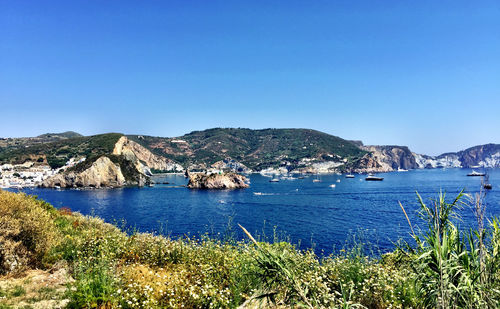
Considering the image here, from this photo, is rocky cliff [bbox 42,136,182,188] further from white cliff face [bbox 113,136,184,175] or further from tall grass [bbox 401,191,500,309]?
tall grass [bbox 401,191,500,309]

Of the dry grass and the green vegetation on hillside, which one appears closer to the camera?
the dry grass

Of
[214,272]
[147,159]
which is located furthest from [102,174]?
[214,272]

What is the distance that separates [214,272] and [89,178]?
10739 cm

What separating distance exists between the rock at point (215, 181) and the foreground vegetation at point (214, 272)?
93.3m

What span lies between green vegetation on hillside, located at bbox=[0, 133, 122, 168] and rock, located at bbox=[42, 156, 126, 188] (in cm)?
1839

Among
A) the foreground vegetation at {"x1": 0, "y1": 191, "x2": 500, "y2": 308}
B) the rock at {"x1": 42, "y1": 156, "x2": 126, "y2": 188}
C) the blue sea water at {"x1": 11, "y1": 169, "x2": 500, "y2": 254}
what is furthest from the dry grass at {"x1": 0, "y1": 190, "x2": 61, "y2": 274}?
the rock at {"x1": 42, "y1": 156, "x2": 126, "y2": 188}

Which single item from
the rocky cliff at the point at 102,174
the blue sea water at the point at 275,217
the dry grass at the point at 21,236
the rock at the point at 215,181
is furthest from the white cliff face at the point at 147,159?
the dry grass at the point at 21,236

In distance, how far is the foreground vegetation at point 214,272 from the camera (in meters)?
4.13

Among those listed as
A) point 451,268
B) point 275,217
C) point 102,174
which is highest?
point 451,268

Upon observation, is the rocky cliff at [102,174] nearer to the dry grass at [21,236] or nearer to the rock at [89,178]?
the rock at [89,178]

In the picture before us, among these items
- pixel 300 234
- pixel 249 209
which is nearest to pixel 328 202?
pixel 249 209

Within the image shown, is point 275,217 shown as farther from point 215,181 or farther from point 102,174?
point 102,174

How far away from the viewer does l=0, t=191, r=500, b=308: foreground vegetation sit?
163 inches

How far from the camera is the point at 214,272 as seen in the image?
8.67m
